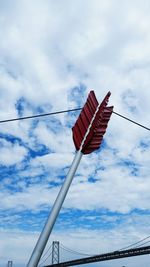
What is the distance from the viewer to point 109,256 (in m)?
64.3

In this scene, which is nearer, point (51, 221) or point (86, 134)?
point (51, 221)

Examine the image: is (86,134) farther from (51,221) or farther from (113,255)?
(113,255)

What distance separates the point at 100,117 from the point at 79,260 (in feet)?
227

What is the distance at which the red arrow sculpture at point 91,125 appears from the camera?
8.15 meters

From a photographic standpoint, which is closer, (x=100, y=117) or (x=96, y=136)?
(x=96, y=136)

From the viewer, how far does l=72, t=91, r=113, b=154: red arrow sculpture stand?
26.8 ft

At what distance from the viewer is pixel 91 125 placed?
29.1ft

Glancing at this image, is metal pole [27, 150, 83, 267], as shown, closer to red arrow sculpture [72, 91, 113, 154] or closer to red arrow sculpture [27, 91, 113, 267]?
red arrow sculpture [27, 91, 113, 267]

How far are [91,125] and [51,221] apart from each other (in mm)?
3659

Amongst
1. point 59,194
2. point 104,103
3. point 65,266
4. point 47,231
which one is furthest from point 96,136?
point 65,266

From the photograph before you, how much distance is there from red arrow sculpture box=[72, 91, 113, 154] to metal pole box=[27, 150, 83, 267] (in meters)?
1.02

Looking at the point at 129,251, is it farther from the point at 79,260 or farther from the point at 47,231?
the point at 47,231

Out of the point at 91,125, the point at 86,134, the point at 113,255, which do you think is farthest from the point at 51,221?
the point at 113,255

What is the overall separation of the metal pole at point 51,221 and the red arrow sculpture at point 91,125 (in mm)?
1016
